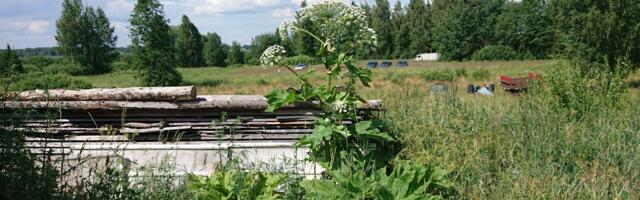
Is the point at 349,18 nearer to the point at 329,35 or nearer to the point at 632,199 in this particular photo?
the point at 329,35

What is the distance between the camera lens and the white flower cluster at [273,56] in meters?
4.46

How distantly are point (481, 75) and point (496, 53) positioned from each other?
35.9 m

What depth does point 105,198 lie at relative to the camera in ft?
12.8

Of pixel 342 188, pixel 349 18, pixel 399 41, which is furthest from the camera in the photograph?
pixel 399 41

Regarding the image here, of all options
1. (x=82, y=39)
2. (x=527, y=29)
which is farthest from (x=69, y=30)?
(x=527, y=29)

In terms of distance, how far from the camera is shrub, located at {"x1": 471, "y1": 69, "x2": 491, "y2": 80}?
135 ft

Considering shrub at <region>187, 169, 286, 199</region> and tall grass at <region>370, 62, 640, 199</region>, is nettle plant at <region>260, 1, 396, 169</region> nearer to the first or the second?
shrub at <region>187, 169, 286, 199</region>

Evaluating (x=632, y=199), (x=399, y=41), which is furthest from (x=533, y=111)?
(x=399, y=41)

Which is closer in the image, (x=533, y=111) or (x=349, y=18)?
(x=349, y=18)

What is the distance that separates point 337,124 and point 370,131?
30 centimetres

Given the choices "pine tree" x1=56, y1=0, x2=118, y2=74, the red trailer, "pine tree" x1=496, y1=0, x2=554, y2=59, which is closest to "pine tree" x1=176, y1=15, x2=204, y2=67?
"pine tree" x1=56, y1=0, x2=118, y2=74

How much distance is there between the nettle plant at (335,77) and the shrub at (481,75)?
3805cm

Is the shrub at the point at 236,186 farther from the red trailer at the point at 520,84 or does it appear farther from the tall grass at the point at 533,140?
the red trailer at the point at 520,84

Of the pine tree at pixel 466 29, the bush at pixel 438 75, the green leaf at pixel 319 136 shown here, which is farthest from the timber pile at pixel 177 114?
the pine tree at pixel 466 29
